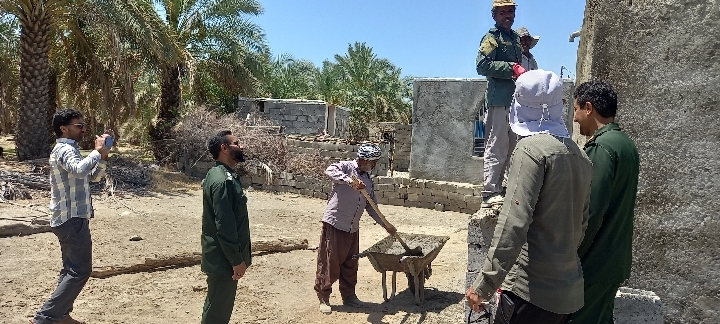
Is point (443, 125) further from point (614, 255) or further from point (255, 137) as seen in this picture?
point (614, 255)

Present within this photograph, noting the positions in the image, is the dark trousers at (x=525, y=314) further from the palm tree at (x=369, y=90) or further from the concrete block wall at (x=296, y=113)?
the palm tree at (x=369, y=90)

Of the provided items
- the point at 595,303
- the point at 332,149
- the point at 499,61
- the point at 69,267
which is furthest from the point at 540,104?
the point at 332,149

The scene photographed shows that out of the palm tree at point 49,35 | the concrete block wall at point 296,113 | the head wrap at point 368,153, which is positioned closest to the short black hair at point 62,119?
the head wrap at point 368,153

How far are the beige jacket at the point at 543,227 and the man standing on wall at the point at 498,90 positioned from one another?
1.56 metres

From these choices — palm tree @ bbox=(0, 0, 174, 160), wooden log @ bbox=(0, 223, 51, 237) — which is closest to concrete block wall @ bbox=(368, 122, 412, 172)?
palm tree @ bbox=(0, 0, 174, 160)

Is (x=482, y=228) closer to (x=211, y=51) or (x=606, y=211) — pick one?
(x=606, y=211)

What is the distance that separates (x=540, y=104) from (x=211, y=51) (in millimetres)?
15367

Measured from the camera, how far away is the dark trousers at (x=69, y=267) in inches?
155

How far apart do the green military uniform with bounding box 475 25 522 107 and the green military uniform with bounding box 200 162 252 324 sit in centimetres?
182

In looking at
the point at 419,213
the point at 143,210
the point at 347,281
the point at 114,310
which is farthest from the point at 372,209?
the point at 419,213

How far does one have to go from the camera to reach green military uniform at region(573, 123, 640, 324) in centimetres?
252

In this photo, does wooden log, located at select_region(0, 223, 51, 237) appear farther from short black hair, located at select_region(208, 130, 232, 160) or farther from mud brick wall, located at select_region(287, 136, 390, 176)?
mud brick wall, located at select_region(287, 136, 390, 176)

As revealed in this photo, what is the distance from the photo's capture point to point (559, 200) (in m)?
2.16

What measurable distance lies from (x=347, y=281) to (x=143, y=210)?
5.77m
